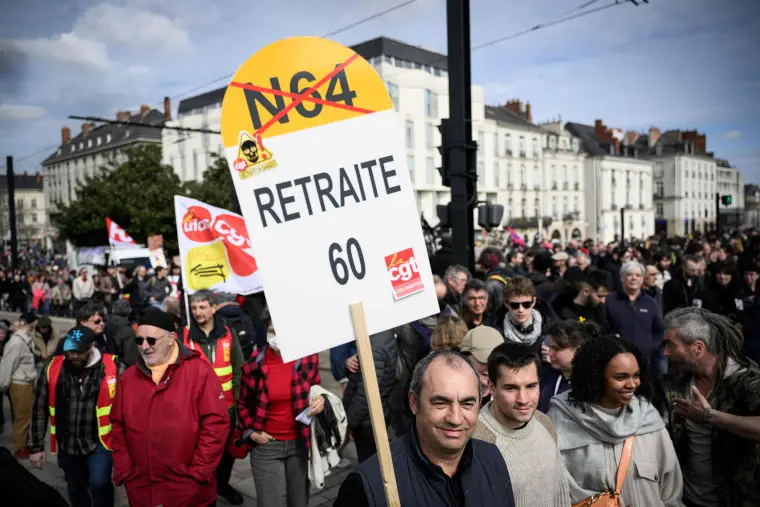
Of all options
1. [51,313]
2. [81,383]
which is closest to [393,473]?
[81,383]

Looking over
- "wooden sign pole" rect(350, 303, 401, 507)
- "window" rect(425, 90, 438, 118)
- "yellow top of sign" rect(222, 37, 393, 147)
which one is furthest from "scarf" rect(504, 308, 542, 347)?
"window" rect(425, 90, 438, 118)

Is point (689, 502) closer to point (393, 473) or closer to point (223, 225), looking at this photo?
point (393, 473)

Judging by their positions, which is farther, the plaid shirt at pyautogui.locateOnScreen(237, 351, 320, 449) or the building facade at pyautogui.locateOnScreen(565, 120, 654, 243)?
the building facade at pyautogui.locateOnScreen(565, 120, 654, 243)

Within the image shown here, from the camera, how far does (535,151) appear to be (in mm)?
60000

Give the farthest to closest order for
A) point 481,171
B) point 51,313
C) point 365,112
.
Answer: point 481,171 < point 51,313 < point 365,112

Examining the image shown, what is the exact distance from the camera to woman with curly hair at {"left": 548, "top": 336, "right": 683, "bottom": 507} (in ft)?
8.79

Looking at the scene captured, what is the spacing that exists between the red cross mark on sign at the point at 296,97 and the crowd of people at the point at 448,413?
83 cm

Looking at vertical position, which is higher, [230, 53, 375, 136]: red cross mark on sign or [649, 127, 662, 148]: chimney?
[649, 127, 662, 148]: chimney

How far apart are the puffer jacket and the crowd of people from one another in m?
0.02

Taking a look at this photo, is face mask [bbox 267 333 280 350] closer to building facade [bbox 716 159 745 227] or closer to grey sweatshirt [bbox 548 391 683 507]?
grey sweatshirt [bbox 548 391 683 507]

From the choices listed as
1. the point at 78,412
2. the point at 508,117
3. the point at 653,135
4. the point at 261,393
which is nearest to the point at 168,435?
the point at 261,393

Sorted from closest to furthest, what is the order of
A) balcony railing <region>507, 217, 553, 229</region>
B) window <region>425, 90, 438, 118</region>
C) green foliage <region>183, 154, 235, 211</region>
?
green foliage <region>183, 154, 235, 211</region> → window <region>425, 90, 438, 118</region> → balcony railing <region>507, 217, 553, 229</region>

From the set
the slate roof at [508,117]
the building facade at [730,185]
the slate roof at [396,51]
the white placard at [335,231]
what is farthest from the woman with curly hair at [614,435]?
the building facade at [730,185]

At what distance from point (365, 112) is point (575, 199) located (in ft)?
218
